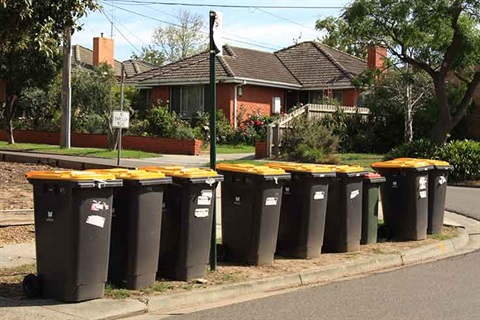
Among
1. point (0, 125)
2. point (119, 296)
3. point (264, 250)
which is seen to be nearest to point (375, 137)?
point (0, 125)

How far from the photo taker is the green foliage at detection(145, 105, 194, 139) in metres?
29.7

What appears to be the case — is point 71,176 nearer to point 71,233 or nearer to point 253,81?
point 71,233

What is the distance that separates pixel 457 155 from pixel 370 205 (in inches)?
499

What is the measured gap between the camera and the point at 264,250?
8023 millimetres

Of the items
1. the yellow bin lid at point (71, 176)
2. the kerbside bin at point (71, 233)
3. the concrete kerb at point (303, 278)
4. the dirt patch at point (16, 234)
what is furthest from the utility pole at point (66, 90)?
the kerbside bin at point (71, 233)

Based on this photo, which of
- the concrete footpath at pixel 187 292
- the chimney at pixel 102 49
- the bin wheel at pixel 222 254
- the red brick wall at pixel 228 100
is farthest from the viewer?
the chimney at pixel 102 49

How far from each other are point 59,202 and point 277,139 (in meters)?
20.9

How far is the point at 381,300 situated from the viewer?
708 centimetres

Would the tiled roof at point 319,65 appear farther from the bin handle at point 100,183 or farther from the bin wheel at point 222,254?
the bin handle at point 100,183

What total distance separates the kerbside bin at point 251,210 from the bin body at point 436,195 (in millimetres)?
3783

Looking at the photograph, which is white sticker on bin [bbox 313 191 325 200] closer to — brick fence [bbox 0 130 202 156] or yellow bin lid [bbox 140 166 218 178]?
yellow bin lid [bbox 140 166 218 178]

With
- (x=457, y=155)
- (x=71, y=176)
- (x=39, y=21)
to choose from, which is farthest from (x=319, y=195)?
(x=457, y=155)

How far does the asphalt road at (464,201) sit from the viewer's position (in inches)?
580

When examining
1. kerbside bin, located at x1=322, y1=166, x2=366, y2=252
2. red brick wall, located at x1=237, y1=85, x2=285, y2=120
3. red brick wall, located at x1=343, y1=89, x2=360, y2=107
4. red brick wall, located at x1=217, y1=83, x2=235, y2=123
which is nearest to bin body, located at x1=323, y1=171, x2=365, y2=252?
kerbside bin, located at x1=322, y1=166, x2=366, y2=252
